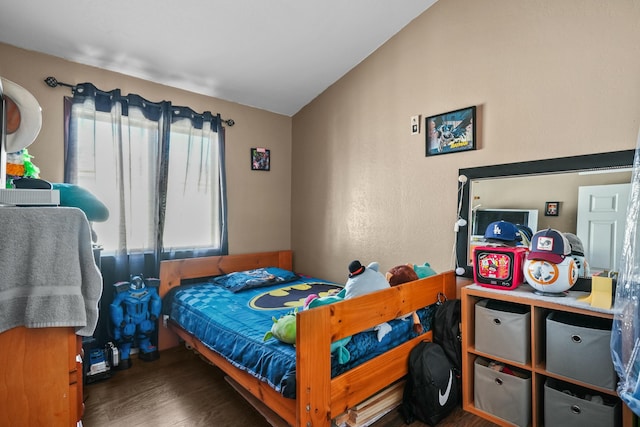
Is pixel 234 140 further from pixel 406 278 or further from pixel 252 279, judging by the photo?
pixel 406 278

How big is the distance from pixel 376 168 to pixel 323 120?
2.88 ft

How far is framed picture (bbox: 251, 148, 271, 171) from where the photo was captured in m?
3.34

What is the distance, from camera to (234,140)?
3.22 metres

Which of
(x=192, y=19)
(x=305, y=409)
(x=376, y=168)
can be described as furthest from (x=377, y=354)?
(x=192, y=19)

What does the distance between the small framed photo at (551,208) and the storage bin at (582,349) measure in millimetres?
561

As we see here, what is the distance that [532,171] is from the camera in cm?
190

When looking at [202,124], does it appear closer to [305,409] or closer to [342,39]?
[342,39]

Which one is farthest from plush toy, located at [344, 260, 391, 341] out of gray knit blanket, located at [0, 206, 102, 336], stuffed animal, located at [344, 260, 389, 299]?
gray knit blanket, located at [0, 206, 102, 336]

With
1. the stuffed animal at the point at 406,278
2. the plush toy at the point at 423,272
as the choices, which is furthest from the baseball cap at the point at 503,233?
the stuffed animal at the point at 406,278

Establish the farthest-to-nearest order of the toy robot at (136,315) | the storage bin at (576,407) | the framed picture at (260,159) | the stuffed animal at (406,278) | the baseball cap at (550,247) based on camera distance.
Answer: the framed picture at (260,159) → the toy robot at (136,315) → the stuffed animal at (406,278) → the baseball cap at (550,247) → the storage bin at (576,407)

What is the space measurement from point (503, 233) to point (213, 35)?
237cm

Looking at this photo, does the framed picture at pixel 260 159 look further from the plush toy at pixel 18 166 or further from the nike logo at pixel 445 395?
the nike logo at pixel 445 395

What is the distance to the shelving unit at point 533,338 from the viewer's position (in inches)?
58.3

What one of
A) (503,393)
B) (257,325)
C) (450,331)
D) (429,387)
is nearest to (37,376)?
(257,325)
